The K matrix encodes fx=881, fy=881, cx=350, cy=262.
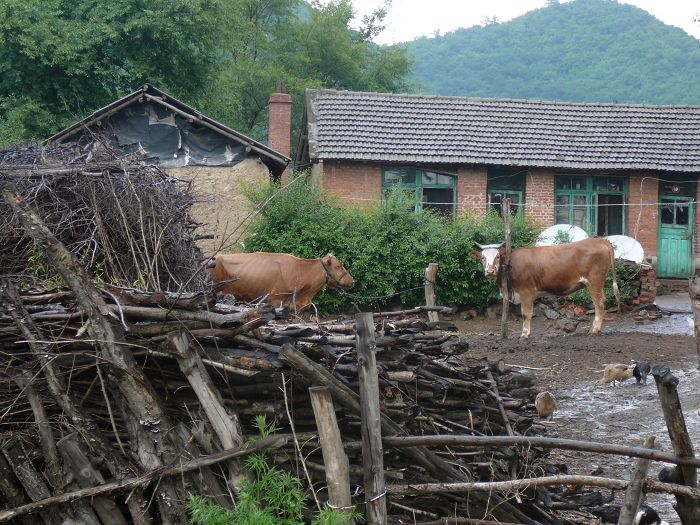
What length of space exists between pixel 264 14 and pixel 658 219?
1088 inches

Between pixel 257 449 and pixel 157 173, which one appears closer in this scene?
pixel 257 449

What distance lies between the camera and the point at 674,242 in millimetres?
23812

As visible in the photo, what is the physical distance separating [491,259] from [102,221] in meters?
10.4

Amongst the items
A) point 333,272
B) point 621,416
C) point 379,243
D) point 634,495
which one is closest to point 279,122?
point 379,243

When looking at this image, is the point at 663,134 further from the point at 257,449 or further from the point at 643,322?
the point at 257,449

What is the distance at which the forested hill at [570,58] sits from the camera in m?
52.8

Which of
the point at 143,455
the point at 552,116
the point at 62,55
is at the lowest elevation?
the point at 143,455


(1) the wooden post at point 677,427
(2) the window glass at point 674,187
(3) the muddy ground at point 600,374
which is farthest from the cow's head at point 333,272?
(2) the window glass at point 674,187

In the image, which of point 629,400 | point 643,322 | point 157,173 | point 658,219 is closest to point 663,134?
point 658,219

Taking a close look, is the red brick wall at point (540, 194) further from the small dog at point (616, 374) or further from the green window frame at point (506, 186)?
the small dog at point (616, 374)

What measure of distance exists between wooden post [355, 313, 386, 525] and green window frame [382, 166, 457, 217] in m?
17.5

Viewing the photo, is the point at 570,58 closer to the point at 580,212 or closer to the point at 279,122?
the point at 580,212

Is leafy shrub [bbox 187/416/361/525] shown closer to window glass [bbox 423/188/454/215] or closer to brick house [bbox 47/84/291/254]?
brick house [bbox 47/84/291/254]

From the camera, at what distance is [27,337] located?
18.4ft
